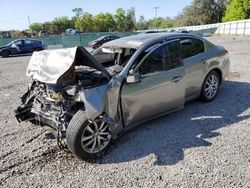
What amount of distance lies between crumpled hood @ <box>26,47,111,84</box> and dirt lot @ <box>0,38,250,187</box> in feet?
3.71

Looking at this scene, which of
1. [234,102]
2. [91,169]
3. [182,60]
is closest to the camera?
[91,169]

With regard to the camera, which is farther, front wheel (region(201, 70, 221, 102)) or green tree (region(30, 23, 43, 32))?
green tree (region(30, 23, 43, 32))

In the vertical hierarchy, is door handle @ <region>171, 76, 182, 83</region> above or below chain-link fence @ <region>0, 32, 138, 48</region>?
above

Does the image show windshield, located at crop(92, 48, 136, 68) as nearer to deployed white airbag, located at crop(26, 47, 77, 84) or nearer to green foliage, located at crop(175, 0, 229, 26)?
deployed white airbag, located at crop(26, 47, 77, 84)

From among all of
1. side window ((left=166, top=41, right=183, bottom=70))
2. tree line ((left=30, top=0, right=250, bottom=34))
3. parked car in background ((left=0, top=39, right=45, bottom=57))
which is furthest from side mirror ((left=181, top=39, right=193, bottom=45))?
tree line ((left=30, top=0, right=250, bottom=34))

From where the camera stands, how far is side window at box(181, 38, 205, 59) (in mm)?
4888

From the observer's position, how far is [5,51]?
21312 mm

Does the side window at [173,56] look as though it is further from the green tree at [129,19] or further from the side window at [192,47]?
the green tree at [129,19]

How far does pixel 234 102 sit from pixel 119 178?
347 centimetres

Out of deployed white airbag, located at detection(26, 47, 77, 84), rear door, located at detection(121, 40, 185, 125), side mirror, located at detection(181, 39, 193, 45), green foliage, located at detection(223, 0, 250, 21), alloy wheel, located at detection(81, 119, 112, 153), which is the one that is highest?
green foliage, located at detection(223, 0, 250, 21)

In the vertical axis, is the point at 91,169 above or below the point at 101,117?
below

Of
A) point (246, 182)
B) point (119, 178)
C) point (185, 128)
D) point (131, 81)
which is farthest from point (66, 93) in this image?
point (246, 182)

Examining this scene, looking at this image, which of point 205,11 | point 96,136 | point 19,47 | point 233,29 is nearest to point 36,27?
point 205,11

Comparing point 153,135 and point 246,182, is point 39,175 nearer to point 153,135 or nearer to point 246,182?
point 153,135
